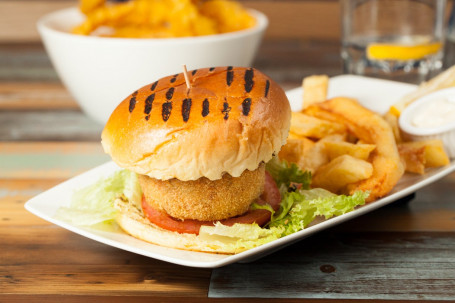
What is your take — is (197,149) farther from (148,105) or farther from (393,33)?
(393,33)

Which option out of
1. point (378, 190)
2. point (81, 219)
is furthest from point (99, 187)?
point (378, 190)

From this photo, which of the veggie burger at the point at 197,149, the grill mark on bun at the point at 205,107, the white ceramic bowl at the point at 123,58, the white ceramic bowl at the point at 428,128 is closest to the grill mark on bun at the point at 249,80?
the veggie burger at the point at 197,149

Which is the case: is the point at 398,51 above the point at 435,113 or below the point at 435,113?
below

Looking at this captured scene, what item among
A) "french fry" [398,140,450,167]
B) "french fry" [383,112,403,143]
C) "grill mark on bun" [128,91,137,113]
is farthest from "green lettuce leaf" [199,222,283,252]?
"french fry" [383,112,403,143]

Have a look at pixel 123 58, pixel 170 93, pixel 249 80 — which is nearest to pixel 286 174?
pixel 249 80

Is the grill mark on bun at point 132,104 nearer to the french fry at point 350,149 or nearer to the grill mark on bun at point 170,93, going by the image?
the grill mark on bun at point 170,93

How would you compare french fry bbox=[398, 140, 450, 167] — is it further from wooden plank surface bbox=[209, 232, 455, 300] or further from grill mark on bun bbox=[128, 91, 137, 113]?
grill mark on bun bbox=[128, 91, 137, 113]
